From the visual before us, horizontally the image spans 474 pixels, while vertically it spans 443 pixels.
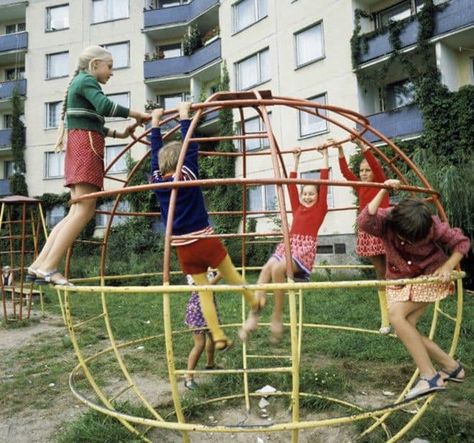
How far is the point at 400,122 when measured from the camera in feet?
40.4

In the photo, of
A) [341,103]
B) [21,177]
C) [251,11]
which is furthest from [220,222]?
[21,177]

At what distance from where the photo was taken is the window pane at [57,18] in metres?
20.7

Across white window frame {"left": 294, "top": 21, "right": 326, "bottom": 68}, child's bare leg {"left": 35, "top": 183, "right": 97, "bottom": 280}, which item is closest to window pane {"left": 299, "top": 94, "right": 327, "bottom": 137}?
white window frame {"left": 294, "top": 21, "right": 326, "bottom": 68}

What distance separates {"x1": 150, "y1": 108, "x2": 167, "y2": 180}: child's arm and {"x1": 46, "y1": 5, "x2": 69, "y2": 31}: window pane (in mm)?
20906

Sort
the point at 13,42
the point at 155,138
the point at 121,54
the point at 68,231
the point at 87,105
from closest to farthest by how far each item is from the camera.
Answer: the point at 155,138, the point at 68,231, the point at 87,105, the point at 121,54, the point at 13,42

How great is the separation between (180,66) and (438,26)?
10.2 m

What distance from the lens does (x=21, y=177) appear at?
A: 2020 cm

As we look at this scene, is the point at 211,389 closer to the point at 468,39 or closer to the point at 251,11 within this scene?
A: the point at 468,39

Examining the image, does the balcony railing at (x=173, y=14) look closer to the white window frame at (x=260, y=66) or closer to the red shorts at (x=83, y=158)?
the white window frame at (x=260, y=66)

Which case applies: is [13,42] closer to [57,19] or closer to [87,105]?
[57,19]

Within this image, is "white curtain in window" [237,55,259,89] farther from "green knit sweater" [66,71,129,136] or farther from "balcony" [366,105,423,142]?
"green knit sweater" [66,71,129,136]

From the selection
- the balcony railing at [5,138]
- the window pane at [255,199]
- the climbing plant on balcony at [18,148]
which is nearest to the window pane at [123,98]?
the climbing plant on balcony at [18,148]

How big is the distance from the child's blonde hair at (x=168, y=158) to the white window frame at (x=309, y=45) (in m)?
12.7

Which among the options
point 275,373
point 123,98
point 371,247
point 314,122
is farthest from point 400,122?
point 123,98
